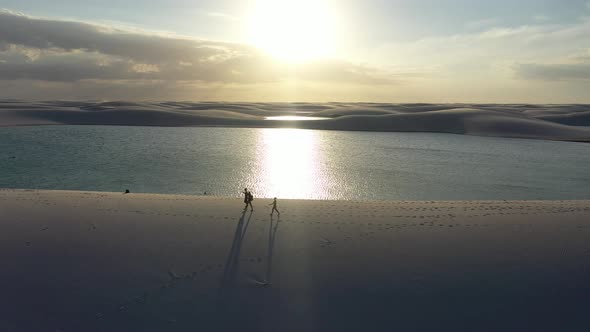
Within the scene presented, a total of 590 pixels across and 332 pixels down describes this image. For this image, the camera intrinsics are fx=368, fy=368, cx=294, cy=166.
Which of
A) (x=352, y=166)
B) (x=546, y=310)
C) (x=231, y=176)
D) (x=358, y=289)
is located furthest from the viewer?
(x=352, y=166)

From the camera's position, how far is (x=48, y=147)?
30500mm

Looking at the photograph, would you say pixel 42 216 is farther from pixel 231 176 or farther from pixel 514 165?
pixel 514 165

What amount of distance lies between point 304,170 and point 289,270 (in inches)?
635

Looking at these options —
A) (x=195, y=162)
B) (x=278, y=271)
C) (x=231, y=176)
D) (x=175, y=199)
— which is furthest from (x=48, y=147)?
(x=278, y=271)

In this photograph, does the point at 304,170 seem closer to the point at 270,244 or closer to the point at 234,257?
the point at 270,244

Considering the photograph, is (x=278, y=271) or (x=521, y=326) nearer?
(x=521, y=326)

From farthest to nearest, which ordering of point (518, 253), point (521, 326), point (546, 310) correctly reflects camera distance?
1. point (518, 253)
2. point (546, 310)
3. point (521, 326)

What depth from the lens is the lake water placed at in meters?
16.9

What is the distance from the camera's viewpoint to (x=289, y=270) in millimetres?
7031

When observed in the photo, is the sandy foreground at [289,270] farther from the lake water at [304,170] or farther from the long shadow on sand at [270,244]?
the lake water at [304,170]

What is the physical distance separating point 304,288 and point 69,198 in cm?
970

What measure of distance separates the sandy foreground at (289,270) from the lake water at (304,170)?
604 centimetres

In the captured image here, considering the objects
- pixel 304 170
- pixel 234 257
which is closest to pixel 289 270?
pixel 234 257

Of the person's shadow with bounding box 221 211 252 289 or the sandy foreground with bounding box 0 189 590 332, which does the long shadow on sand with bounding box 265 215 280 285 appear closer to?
the sandy foreground with bounding box 0 189 590 332
